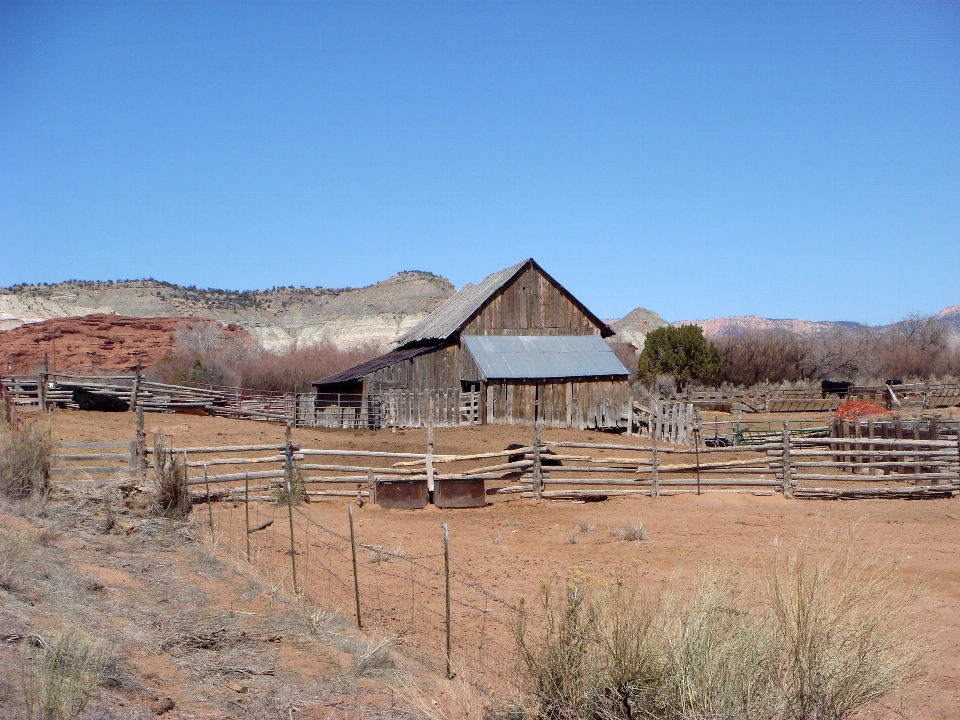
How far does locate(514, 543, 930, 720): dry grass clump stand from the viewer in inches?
186

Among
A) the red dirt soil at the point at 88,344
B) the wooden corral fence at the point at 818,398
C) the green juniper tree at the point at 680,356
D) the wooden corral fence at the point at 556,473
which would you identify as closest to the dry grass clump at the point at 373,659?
the wooden corral fence at the point at 556,473

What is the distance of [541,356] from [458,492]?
1710cm

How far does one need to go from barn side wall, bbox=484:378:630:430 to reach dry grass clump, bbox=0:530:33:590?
906 inches

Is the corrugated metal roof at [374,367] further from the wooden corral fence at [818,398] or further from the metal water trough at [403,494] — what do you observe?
the wooden corral fence at [818,398]

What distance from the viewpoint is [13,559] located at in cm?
740

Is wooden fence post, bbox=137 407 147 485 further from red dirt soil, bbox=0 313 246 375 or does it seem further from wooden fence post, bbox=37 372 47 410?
red dirt soil, bbox=0 313 246 375

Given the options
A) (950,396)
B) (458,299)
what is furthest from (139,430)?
(950,396)

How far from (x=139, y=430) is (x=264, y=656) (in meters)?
9.28

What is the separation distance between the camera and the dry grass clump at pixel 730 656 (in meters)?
4.72

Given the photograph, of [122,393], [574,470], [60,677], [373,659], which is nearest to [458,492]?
[574,470]

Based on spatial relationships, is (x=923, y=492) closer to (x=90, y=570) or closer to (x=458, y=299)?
(x=90, y=570)

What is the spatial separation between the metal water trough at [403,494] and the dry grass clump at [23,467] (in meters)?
5.67

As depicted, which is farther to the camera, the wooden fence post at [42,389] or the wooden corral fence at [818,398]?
the wooden corral fence at [818,398]

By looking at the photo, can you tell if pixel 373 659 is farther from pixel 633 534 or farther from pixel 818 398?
pixel 818 398
